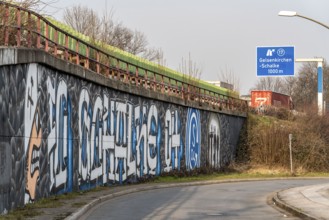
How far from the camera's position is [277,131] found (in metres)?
46.5

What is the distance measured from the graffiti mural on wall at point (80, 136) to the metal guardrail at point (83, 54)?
0.92m

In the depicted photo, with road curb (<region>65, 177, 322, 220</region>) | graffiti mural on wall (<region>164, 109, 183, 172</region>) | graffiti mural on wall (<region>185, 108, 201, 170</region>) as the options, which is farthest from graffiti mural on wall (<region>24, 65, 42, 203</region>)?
graffiti mural on wall (<region>185, 108, 201, 170</region>)

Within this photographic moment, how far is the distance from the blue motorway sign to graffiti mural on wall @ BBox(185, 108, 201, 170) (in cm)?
485

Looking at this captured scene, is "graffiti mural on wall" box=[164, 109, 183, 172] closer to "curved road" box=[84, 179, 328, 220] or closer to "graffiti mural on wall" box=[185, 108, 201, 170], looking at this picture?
"graffiti mural on wall" box=[185, 108, 201, 170]

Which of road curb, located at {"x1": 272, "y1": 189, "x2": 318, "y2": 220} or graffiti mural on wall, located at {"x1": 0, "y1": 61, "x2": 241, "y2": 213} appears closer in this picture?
road curb, located at {"x1": 272, "y1": 189, "x2": 318, "y2": 220}

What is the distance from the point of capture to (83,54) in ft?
93.8

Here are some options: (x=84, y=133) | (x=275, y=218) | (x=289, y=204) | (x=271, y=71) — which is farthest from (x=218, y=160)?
(x=275, y=218)

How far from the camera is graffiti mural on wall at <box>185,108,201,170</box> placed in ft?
127

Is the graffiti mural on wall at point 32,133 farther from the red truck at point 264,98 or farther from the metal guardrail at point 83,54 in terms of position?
the red truck at point 264,98

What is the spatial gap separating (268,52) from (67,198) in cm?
2133

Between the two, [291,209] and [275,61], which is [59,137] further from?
[275,61]

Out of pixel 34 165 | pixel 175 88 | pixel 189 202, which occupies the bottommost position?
pixel 189 202

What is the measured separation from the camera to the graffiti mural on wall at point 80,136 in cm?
1650

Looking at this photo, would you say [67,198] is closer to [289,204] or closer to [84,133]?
[84,133]
